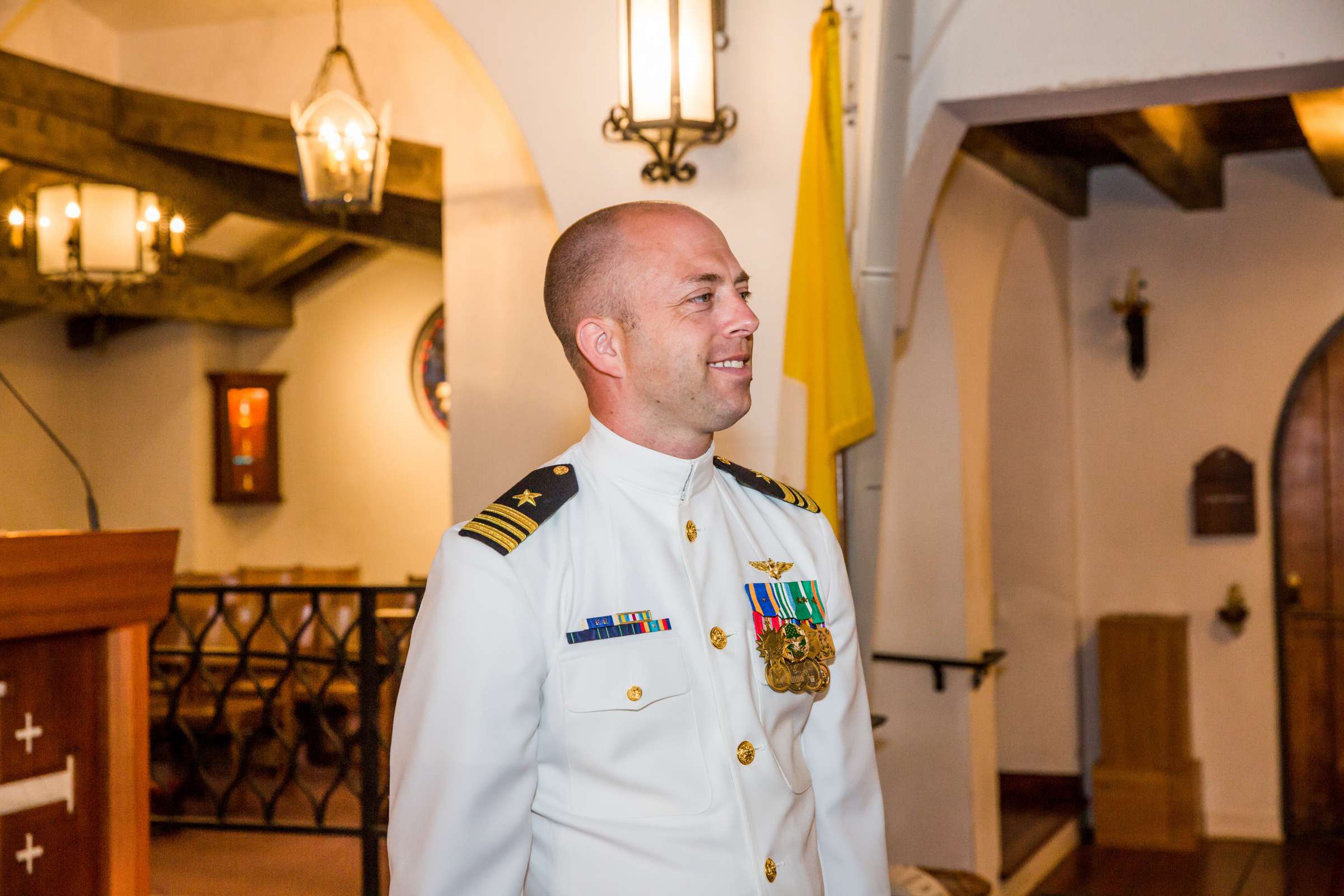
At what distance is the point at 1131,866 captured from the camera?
5.56 m

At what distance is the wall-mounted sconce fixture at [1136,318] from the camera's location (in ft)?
19.9

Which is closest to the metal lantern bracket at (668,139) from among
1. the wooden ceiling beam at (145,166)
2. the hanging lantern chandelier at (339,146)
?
the hanging lantern chandelier at (339,146)

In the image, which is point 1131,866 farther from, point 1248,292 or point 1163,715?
point 1248,292

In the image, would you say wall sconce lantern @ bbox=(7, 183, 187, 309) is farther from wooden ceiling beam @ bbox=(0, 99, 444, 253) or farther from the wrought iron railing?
the wrought iron railing

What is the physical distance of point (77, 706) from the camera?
255 centimetres

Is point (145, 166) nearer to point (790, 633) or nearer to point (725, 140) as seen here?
point (725, 140)

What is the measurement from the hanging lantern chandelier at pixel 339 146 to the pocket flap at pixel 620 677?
8.55 feet

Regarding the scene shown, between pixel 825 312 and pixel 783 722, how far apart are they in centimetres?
124

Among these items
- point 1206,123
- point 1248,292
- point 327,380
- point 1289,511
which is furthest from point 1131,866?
point 327,380

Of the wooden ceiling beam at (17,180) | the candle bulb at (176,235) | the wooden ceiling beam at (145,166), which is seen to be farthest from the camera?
the wooden ceiling beam at (17,180)

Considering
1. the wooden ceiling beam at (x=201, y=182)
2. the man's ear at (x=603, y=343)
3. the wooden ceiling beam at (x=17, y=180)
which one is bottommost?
the man's ear at (x=603, y=343)

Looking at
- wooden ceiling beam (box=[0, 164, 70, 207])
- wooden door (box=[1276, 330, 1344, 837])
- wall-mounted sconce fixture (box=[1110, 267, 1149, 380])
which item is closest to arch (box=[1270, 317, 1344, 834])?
wooden door (box=[1276, 330, 1344, 837])

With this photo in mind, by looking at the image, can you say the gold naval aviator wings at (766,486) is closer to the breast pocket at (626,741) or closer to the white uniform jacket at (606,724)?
the white uniform jacket at (606,724)

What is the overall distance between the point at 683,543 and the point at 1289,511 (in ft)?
17.4
